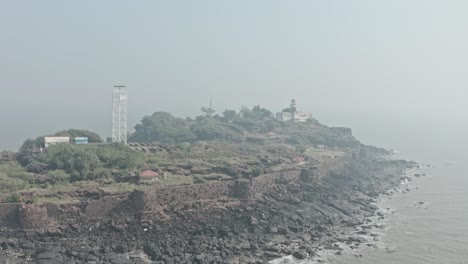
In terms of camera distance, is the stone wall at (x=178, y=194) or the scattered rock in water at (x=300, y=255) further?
the stone wall at (x=178, y=194)

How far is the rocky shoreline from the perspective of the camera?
32875mm

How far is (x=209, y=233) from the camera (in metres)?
37.7

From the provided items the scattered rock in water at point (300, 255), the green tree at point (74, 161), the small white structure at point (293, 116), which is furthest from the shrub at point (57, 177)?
the small white structure at point (293, 116)

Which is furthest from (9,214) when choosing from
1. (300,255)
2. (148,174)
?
(300,255)

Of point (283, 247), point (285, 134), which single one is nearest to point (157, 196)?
point (283, 247)

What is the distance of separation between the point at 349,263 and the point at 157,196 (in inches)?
622

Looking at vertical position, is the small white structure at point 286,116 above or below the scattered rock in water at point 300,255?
above

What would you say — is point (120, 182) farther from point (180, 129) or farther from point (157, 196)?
point (180, 129)

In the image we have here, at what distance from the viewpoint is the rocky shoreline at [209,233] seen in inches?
1294

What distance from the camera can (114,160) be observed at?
4947cm

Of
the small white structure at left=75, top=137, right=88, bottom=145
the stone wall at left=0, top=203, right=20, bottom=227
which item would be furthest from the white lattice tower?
the stone wall at left=0, top=203, right=20, bottom=227

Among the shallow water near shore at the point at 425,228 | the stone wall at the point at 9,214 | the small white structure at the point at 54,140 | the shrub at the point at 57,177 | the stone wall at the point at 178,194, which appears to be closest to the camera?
the stone wall at the point at 9,214

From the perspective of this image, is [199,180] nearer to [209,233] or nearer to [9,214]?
[209,233]

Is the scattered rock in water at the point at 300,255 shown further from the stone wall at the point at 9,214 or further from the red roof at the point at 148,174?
the stone wall at the point at 9,214
